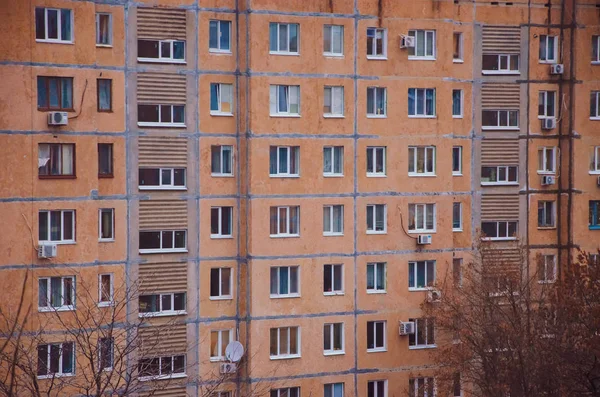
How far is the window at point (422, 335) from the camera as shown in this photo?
3356cm

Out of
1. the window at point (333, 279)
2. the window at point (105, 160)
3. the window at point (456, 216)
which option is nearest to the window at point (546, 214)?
the window at point (456, 216)

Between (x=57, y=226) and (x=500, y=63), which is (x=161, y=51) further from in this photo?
(x=500, y=63)

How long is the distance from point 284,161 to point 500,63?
8.84 m

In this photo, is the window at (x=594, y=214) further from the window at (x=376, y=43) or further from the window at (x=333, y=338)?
the window at (x=333, y=338)

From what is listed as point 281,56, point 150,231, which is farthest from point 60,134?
point 281,56

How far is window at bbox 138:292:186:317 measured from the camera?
3052 cm

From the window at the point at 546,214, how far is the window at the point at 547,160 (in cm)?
116

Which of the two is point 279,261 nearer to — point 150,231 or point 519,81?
point 150,231

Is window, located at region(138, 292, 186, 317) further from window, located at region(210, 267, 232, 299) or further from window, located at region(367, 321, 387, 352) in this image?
window, located at region(367, 321, 387, 352)

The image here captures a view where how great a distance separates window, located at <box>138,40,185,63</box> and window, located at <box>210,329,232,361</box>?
28.6 ft

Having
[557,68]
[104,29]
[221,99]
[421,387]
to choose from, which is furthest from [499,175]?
[104,29]

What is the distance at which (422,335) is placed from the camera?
3375 cm

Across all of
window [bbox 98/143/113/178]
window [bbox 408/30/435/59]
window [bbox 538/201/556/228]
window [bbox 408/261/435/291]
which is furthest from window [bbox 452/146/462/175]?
window [bbox 98/143/113/178]

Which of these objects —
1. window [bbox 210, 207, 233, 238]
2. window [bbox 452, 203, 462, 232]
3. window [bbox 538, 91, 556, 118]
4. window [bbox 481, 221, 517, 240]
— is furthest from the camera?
window [bbox 538, 91, 556, 118]
